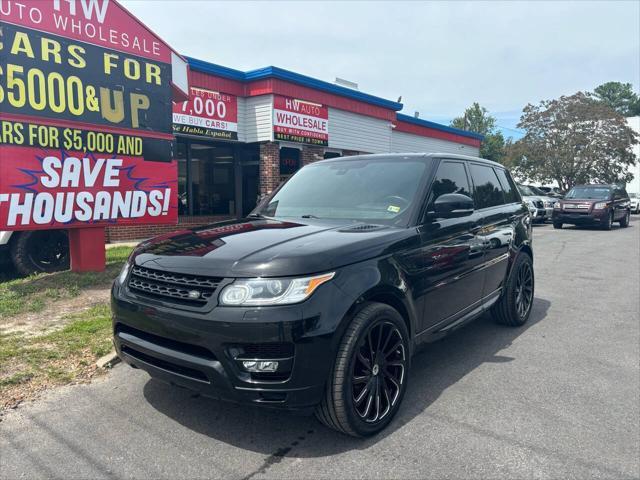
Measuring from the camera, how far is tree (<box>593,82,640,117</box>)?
8300cm

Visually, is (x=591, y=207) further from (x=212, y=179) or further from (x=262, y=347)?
(x=262, y=347)

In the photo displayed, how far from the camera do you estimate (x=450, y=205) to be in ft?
12.0

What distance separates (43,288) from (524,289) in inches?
239

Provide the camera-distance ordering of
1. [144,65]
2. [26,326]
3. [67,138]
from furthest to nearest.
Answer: [144,65]
[67,138]
[26,326]

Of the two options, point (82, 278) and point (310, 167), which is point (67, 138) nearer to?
point (82, 278)

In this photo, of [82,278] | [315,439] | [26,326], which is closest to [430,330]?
[315,439]

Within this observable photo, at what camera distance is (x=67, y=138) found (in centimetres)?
700

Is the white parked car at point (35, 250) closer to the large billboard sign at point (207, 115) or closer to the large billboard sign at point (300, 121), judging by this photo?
the large billboard sign at point (207, 115)

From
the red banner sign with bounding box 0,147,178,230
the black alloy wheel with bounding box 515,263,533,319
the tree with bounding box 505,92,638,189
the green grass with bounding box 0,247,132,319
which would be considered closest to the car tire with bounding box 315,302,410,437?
the black alloy wheel with bounding box 515,263,533,319

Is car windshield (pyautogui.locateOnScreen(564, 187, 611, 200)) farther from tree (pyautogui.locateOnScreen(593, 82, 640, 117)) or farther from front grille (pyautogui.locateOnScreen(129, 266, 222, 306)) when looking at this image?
tree (pyautogui.locateOnScreen(593, 82, 640, 117))

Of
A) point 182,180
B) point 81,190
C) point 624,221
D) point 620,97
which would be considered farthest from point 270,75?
point 620,97

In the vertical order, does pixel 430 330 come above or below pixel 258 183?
below

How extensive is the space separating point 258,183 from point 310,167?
439 inches

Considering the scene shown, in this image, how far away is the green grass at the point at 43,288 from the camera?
19.1 ft
